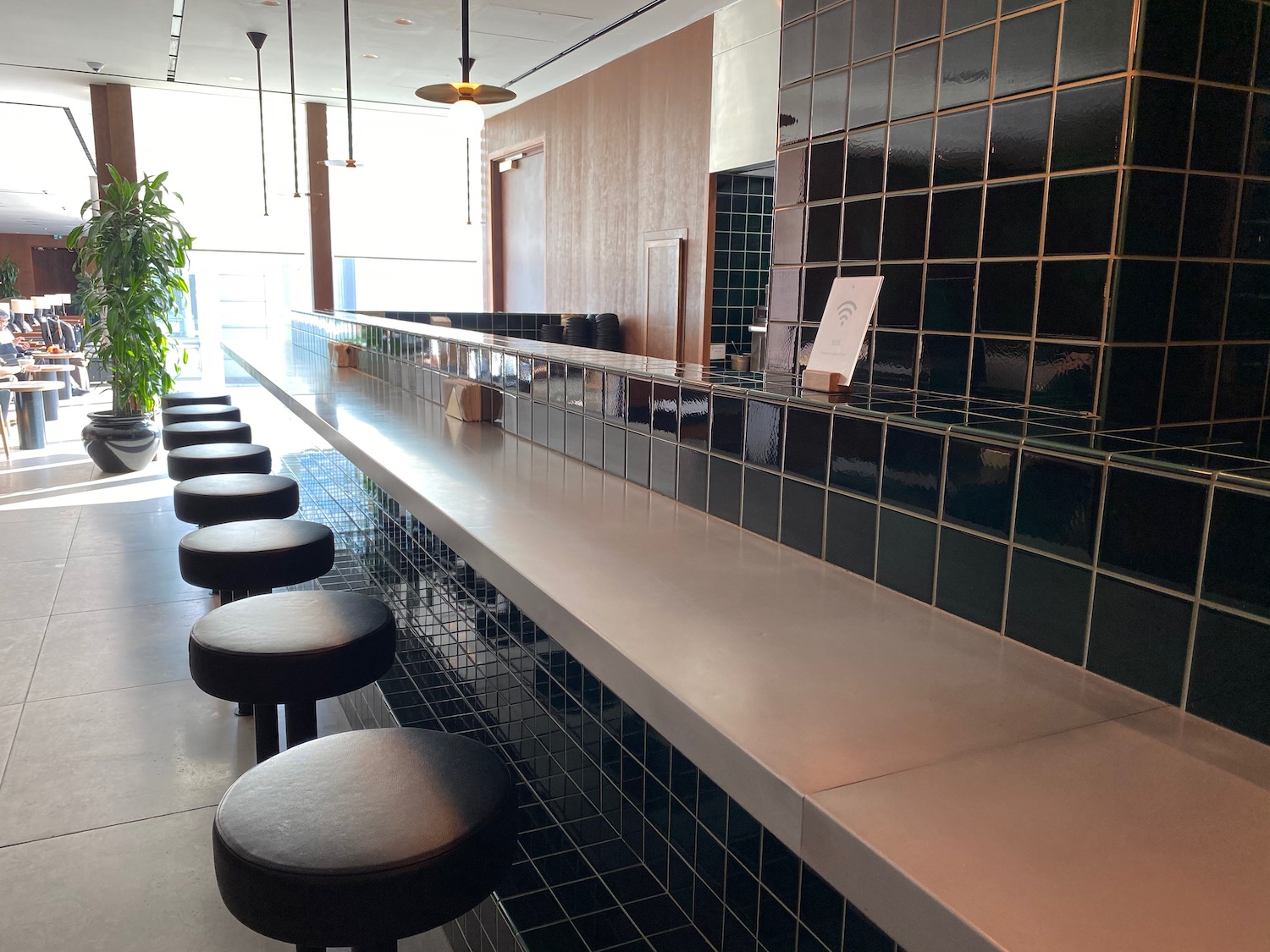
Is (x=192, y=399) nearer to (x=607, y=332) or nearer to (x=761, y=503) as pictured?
(x=607, y=332)

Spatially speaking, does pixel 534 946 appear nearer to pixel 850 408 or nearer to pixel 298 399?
pixel 850 408

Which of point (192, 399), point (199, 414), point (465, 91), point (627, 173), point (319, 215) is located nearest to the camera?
point (465, 91)

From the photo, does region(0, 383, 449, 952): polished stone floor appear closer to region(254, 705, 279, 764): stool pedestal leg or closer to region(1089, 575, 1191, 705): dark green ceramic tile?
region(254, 705, 279, 764): stool pedestal leg

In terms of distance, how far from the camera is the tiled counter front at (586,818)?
1.21 meters

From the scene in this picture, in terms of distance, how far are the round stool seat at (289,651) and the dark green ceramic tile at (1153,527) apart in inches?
51.2

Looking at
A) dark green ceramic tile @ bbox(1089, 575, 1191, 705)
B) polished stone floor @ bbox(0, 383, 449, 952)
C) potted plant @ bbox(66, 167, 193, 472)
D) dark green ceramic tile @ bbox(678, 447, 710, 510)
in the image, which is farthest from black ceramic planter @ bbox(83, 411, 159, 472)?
dark green ceramic tile @ bbox(1089, 575, 1191, 705)

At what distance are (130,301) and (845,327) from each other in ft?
20.4

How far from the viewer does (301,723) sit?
1921 millimetres

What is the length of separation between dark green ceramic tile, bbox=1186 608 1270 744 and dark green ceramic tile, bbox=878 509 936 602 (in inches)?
13.8

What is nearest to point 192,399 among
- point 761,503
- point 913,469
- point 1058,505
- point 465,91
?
point 465,91

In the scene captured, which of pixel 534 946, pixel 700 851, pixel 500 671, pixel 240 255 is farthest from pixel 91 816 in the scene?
pixel 240 255

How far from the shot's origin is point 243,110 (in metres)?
10.4

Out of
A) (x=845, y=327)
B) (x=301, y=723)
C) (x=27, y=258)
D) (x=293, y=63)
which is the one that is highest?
(x=293, y=63)

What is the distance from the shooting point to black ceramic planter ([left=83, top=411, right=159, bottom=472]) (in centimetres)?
664
